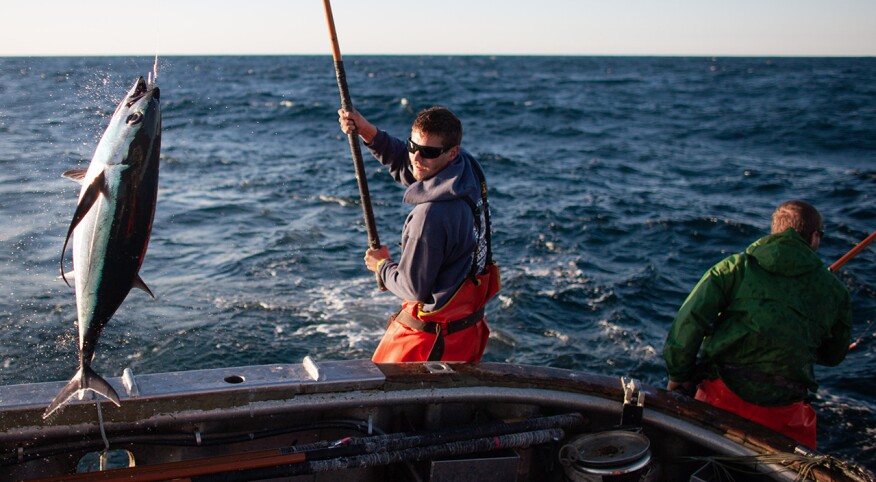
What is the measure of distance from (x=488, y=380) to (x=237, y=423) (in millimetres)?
1305

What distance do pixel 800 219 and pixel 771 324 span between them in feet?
2.21

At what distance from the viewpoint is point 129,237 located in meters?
2.83

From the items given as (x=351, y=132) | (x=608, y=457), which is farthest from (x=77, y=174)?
(x=608, y=457)

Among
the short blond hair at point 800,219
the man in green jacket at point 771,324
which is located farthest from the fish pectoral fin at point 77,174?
the short blond hair at point 800,219

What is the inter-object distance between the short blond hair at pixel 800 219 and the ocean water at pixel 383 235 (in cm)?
307

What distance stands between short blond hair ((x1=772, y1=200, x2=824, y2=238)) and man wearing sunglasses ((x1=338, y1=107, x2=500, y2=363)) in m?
1.80

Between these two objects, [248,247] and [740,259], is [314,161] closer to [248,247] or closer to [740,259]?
[248,247]

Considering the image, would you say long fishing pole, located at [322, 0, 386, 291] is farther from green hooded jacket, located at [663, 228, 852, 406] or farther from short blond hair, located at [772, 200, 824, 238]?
short blond hair, located at [772, 200, 824, 238]

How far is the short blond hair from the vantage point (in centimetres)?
449

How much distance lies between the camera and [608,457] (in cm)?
365

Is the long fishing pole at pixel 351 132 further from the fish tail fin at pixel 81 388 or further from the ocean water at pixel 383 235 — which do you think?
the fish tail fin at pixel 81 388

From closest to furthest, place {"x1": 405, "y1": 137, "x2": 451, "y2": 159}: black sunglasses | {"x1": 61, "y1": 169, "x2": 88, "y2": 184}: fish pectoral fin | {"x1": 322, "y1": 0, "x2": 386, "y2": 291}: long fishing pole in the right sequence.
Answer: {"x1": 61, "y1": 169, "x2": 88, "y2": 184}: fish pectoral fin, {"x1": 405, "y1": 137, "x2": 451, "y2": 159}: black sunglasses, {"x1": 322, "y1": 0, "x2": 386, "y2": 291}: long fishing pole

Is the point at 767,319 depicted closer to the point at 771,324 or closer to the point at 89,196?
the point at 771,324

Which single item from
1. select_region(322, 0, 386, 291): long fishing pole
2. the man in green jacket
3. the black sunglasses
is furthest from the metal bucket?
the black sunglasses
